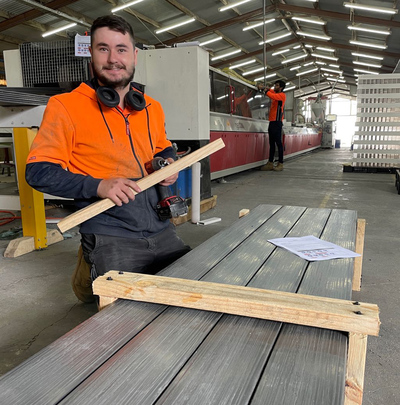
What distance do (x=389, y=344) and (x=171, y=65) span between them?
11.3 feet

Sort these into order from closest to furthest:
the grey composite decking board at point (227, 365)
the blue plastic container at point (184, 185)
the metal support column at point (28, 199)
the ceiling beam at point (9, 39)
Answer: the grey composite decking board at point (227, 365)
the metal support column at point (28, 199)
the blue plastic container at point (184, 185)
the ceiling beam at point (9, 39)

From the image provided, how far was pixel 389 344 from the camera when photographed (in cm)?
177

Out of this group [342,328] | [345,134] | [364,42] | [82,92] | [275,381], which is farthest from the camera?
[345,134]

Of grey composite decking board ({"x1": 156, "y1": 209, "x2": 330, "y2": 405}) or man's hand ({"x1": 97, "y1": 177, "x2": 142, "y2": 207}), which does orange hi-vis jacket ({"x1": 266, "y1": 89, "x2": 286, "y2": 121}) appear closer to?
man's hand ({"x1": 97, "y1": 177, "x2": 142, "y2": 207})

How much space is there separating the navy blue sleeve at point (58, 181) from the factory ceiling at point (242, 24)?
570cm

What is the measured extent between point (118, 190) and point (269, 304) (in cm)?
74

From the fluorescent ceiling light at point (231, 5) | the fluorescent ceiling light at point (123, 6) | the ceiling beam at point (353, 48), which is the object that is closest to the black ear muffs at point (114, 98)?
the fluorescent ceiling light at point (123, 6)

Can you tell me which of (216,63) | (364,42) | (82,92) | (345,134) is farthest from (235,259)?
(345,134)

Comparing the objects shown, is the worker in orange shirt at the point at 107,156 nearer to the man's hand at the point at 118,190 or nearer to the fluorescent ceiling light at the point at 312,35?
the man's hand at the point at 118,190

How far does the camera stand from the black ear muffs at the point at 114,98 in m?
1.56

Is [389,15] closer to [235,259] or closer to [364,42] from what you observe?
[364,42]

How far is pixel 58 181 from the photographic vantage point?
1499 mm

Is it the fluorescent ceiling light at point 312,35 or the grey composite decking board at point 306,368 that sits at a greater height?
the fluorescent ceiling light at point 312,35

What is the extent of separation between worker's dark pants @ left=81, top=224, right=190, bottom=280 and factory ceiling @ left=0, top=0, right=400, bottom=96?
18.6ft
